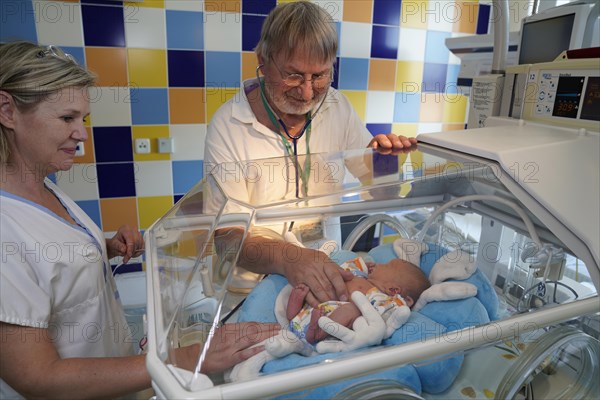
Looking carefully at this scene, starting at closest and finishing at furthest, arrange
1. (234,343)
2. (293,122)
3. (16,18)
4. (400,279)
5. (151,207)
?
(234,343)
(400,279)
(293,122)
(16,18)
(151,207)

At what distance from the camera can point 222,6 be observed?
239 centimetres

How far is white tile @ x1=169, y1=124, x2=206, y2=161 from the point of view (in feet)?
8.18

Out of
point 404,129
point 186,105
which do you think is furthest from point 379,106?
point 186,105

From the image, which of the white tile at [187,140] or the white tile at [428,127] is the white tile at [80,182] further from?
the white tile at [428,127]

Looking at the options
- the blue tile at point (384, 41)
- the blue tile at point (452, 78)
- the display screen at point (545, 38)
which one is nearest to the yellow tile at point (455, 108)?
the blue tile at point (452, 78)

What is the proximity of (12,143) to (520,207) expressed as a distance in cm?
114

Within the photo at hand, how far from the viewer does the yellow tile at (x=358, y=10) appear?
8.58 feet

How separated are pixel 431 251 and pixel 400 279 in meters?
0.18

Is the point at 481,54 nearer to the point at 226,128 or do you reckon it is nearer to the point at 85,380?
the point at 226,128

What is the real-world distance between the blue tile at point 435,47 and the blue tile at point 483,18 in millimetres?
258

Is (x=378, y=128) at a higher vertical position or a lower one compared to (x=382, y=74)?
lower

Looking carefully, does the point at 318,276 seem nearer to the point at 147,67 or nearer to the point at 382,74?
the point at 147,67

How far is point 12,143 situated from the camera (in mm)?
1011

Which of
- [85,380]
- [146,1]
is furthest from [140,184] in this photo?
[85,380]
